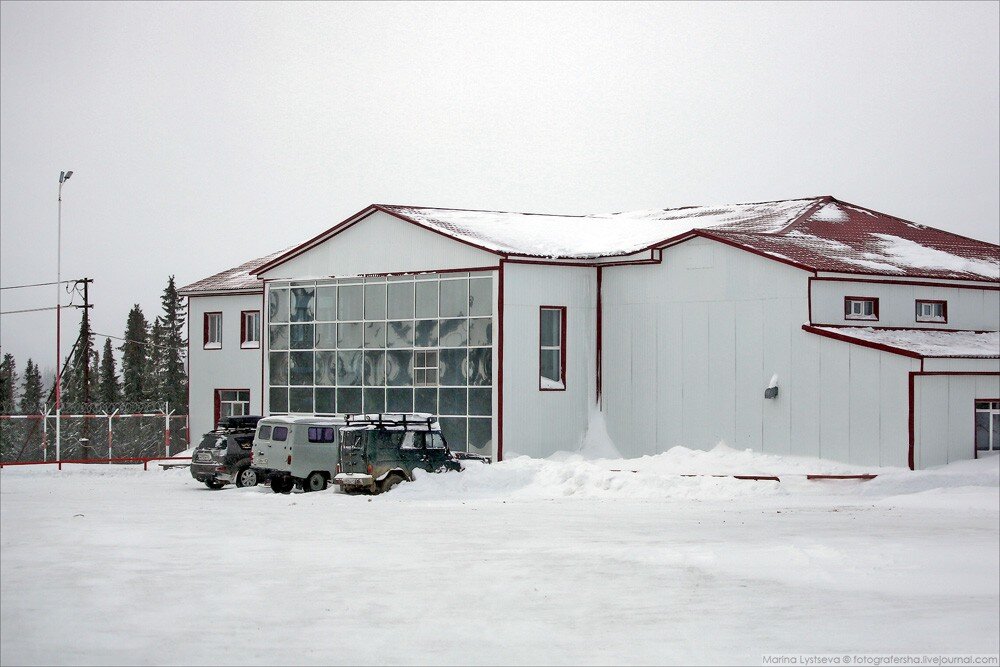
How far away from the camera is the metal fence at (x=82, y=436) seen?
46031mm

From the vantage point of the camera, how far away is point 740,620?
55.4 feet

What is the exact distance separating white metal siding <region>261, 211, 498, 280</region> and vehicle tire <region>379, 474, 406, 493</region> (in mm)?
9142

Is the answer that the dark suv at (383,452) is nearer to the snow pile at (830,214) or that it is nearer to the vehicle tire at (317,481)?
the vehicle tire at (317,481)

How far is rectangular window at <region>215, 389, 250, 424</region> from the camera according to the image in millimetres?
52438

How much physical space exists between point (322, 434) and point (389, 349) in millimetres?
9471

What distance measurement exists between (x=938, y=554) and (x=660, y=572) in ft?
15.6

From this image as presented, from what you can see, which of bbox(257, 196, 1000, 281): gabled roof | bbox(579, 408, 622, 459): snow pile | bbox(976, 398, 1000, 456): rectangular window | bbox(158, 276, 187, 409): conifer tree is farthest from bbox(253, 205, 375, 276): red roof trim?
bbox(158, 276, 187, 409): conifer tree

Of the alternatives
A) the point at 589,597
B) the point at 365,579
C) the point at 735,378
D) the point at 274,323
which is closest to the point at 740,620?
the point at 589,597

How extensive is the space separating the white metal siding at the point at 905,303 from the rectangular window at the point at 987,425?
14.3 feet

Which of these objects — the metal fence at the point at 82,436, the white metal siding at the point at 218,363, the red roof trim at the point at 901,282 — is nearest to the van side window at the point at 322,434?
the metal fence at the point at 82,436

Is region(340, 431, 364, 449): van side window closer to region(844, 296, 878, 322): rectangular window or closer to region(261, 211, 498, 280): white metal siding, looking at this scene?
region(261, 211, 498, 280): white metal siding

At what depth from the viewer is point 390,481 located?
3281cm

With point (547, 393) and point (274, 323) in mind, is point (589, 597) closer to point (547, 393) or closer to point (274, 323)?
point (547, 393)

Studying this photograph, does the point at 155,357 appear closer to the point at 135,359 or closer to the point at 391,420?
the point at 135,359
